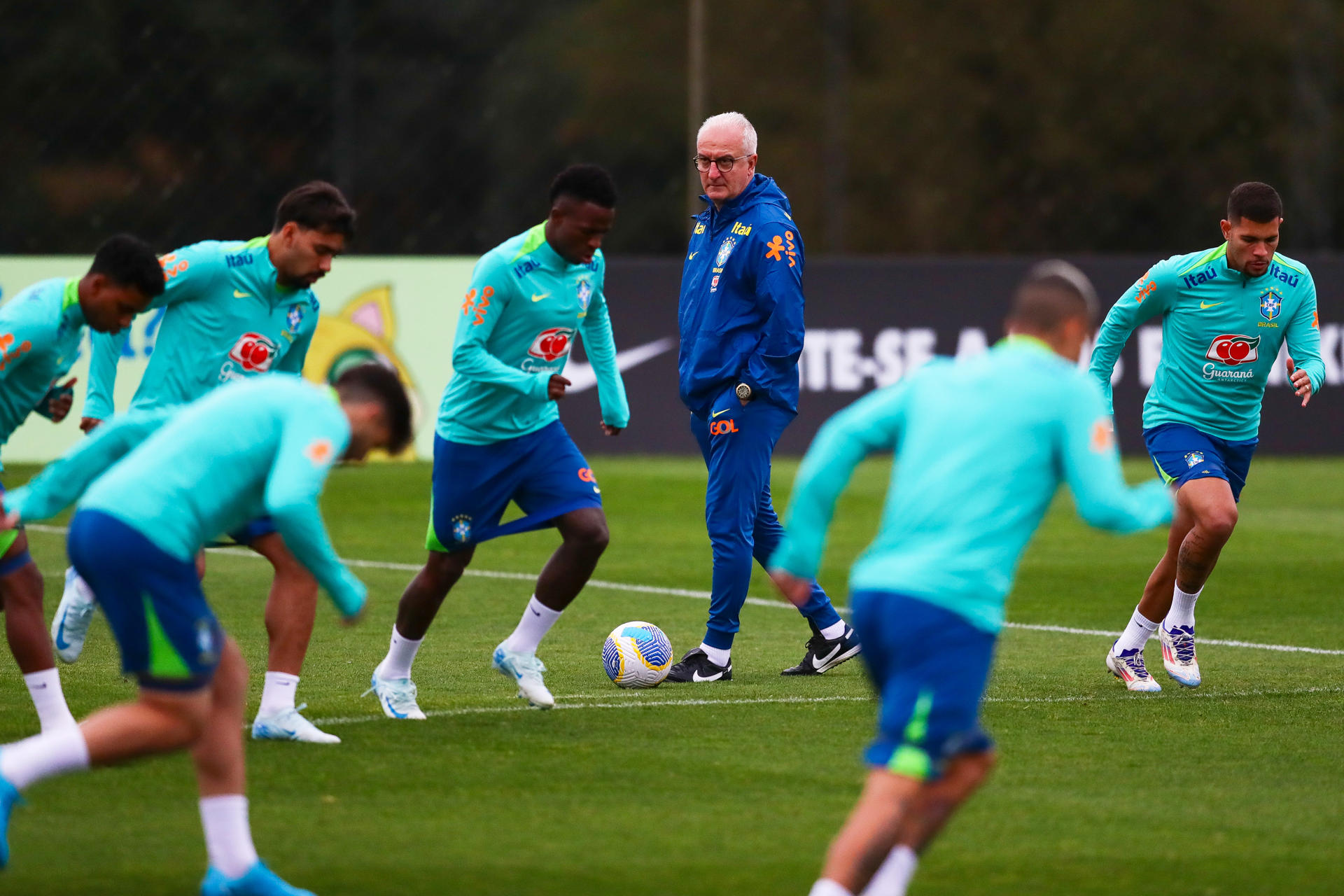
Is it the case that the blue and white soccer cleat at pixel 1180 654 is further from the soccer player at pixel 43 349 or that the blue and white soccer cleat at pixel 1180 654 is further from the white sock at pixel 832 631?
the soccer player at pixel 43 349

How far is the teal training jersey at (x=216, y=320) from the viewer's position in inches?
289

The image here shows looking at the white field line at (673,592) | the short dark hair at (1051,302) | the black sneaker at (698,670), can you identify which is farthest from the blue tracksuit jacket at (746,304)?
the short dark hair at (1051,302)

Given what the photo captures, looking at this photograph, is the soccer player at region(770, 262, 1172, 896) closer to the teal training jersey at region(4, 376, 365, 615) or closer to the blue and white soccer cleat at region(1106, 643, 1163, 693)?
the teal training jersey at region(4, 376, 365, 615)

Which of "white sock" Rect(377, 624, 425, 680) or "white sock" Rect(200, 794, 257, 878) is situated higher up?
"white sock" Rect(200, 794, 257, 878)

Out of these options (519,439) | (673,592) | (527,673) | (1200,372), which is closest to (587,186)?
(519,439)

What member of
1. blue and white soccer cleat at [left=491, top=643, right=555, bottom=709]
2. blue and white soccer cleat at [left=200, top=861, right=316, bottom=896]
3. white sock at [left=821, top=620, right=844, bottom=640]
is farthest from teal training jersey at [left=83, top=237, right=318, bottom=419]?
white sock at [left=821, top=620, right=844, bottom=640]

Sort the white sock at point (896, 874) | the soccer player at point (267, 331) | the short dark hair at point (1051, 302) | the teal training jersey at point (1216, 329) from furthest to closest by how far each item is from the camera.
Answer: the teal training jersey at point (1216, 329), the soccer player at point (267, 331), the short dark hair at point (1051, 302), the white sock at point (896, 874)

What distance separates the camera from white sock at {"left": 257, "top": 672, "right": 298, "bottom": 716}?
7.14 metres

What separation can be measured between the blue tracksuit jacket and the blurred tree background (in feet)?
57.0

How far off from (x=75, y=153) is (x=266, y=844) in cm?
2117

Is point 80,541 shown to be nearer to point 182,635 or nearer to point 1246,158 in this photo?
point 182,635

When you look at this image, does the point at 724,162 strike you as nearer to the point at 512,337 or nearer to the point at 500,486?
the point at 512,337

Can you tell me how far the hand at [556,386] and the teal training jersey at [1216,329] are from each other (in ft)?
8.88

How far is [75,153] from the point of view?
25.2 m
